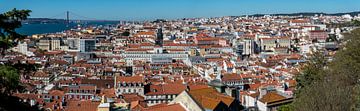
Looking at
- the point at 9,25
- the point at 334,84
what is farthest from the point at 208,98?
the point at 9,25

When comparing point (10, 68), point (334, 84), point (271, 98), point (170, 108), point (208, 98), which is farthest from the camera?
point (271, 98)

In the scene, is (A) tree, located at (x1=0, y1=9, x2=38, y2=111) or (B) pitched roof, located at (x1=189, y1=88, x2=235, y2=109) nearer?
(A) tree, located at (x1=0, y1=9, x2=38, y2=111)

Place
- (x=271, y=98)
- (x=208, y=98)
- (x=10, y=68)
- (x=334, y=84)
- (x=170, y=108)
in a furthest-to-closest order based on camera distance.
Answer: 1. (x=271, y=98)
2. (x=208, y=98)
3. (x=170, y=108)
4. (x=334, y=84)
5. (x=10, y=68)

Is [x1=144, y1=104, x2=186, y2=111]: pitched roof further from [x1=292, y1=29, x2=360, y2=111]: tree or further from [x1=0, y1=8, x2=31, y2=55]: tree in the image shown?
[x1=0, y1=8, x2=31, y2=55]: tree

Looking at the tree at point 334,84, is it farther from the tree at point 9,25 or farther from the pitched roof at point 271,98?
the tree at point 9,25

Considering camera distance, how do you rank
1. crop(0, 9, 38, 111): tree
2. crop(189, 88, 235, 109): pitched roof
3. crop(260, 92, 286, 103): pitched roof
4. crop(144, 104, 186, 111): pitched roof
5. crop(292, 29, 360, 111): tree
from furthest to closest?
crop(260, 92, 286, 103): pitched roof, crop(189, 88, 235, 109): pitched roof, crop(144, 104, 186, 111): pitched roof, crop(292, 29, 360, 111): tree, crop(0, 9, 38, 111): tree

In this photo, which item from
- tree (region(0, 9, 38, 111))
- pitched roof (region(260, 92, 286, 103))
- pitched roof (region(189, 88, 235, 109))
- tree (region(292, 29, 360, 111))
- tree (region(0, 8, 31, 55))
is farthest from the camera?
pitched roof (region(260, 92, 286, 103))

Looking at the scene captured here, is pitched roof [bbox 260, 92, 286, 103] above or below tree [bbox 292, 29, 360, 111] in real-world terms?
below

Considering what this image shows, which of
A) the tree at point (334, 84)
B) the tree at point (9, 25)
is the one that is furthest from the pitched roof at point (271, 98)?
the tree at point (9, 25)

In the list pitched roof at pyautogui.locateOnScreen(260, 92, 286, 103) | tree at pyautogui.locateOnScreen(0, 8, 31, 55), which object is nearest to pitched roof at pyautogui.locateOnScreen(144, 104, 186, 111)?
tree at pyautogui.locateOnScreen(0, 8, 31, 55)

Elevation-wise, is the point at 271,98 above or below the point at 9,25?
below

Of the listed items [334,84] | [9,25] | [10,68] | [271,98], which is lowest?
[271,98]

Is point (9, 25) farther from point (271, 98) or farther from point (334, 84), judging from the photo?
point (271, 98)
